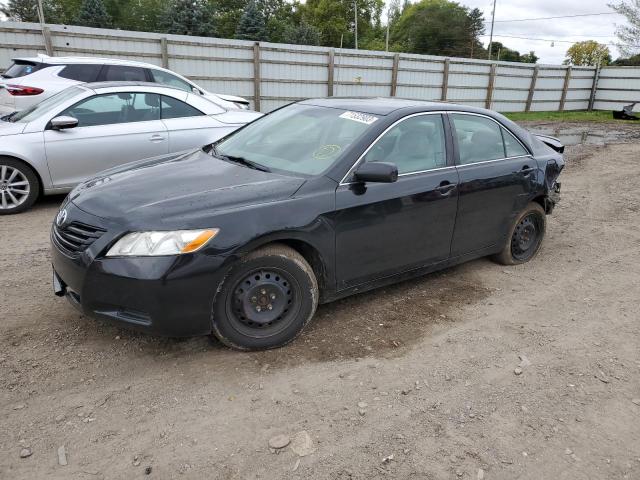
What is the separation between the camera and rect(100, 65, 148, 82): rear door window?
9242mm

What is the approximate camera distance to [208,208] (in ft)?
10.1

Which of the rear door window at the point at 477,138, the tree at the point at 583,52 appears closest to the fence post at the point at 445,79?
the rear door window at the point at 477,138

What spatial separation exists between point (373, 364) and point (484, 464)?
0.96 metres

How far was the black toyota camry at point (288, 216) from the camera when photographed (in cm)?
295

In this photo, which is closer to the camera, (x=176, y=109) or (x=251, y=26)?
(x=176, y=109)

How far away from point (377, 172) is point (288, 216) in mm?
675

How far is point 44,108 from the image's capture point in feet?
21.1

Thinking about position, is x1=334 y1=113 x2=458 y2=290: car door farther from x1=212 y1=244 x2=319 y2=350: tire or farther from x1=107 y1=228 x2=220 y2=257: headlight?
x1=107 y1=228 x2=220 y2=257: headlight

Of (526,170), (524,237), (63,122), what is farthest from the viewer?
(63,122)

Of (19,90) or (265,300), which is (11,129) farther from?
(265,300)

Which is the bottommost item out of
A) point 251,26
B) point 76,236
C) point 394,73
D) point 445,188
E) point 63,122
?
point 76,236

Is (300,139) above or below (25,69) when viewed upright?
below

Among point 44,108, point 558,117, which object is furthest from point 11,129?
point 558,117

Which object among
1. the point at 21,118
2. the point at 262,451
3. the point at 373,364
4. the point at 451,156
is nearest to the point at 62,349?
the point at 262,451
